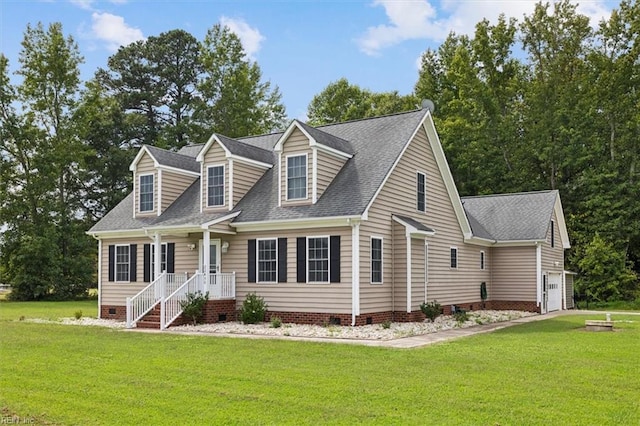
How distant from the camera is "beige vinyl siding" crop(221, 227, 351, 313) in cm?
1852

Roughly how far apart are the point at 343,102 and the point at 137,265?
33.1 meters

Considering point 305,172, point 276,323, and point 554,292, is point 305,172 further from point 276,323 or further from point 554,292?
point 554,292

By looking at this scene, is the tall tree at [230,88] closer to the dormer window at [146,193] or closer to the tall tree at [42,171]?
the tall tree at [42,171]

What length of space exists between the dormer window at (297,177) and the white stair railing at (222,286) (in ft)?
10.8

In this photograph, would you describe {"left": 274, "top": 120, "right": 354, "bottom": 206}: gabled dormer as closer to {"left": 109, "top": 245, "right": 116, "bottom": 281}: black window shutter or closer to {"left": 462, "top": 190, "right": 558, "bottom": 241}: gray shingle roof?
{"left": 109, "top": 245, "right": 116, "bottom": 281}: black window shutter

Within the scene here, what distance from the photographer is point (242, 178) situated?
21875 mm

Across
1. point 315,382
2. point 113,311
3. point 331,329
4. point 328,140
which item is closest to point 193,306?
point 331,329

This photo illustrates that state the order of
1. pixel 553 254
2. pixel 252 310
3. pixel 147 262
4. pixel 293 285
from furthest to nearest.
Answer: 1. pixel 553 254
2. pixel 147 262
3. pixel 293 285
4. pixel 252 310

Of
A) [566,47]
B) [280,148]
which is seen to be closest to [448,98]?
[566,47]

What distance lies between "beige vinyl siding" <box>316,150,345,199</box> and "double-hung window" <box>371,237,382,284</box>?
7.51ft

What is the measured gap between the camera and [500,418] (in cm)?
735

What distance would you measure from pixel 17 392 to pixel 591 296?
99.1ft

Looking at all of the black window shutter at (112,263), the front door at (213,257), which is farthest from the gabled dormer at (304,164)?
the black window shutter at (112,263)

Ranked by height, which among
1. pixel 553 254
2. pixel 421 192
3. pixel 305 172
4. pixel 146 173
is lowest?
pixel 553 254
